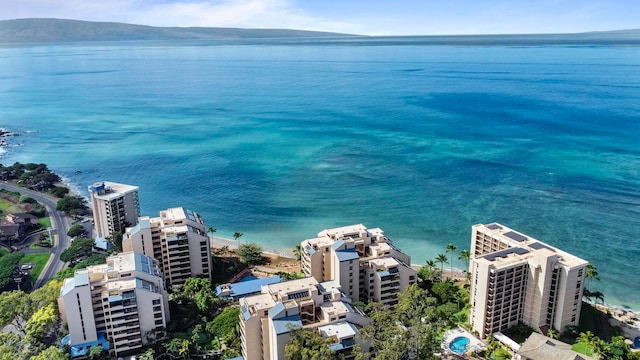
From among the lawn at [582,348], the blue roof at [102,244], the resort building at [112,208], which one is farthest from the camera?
the resort building at [112,208]

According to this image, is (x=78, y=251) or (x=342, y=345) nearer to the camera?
(x=342, y=345)

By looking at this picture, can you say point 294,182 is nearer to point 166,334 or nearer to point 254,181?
point 254,181

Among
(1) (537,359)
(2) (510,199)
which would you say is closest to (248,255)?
(1) (537,359)

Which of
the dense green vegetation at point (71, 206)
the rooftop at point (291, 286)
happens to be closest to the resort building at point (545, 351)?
the rooftop at point (291, 286)

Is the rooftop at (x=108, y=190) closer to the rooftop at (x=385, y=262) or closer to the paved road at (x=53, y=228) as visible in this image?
the paved road at (x=53, y=228)

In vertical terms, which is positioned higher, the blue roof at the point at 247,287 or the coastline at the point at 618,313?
the blue roof at the point at 247,287

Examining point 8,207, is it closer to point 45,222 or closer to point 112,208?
point 45,222

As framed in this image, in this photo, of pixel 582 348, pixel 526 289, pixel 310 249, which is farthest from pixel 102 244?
pixel 582 348
